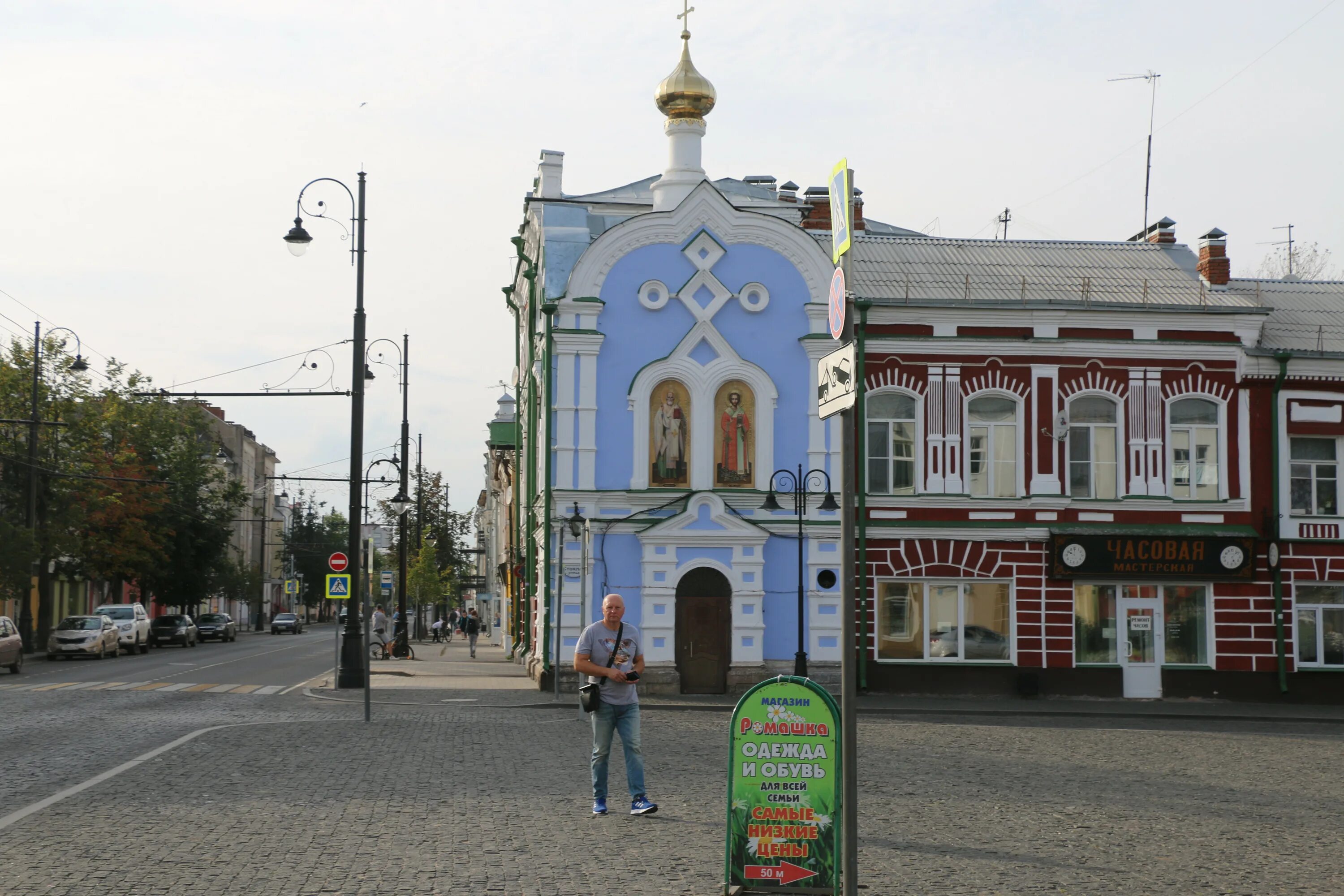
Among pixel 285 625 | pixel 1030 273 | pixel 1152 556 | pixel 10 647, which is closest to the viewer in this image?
pixel 1152 556

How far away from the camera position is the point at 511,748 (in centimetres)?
1758

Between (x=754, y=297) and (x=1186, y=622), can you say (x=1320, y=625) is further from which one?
(x=754, y=297)

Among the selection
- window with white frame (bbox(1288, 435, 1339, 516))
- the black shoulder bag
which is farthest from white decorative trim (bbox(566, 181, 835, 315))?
the black shoulder bag

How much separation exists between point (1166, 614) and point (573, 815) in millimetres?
20923

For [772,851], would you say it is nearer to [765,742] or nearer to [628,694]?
[765,742]

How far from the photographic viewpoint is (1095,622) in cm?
2966

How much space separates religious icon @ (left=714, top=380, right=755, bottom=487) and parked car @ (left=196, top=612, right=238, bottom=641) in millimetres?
46218

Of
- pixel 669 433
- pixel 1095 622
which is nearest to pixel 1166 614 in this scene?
pixel 1095 622

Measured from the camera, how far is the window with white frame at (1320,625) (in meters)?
29.7

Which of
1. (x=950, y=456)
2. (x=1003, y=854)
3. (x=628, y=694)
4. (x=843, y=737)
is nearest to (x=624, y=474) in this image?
(x=950, y=456)

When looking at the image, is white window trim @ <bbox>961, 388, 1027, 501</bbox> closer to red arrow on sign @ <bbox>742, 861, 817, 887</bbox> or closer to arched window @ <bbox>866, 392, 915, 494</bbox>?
arched window @ <bbox>866, 392, 915, 494</bbox>

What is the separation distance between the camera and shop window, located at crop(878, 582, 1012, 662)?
2942 cm

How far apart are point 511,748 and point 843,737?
10.5 metres

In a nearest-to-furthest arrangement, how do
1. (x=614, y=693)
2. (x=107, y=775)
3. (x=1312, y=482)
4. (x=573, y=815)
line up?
(x=573, y=815) < (x=614, y=693) < (x=107, y=775) < (x=1312, y=482)
